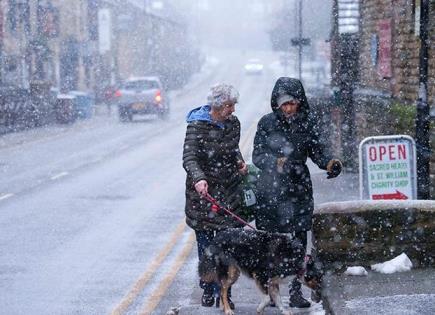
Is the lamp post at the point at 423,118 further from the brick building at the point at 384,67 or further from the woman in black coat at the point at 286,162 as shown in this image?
the woman in black coat at the point at 286,162

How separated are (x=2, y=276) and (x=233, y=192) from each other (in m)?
3.14

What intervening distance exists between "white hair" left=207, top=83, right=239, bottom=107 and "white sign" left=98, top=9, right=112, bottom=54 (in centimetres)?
5173

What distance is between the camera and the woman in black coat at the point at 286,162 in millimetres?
7242

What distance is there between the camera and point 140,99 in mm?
41188

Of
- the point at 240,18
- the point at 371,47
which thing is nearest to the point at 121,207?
the point at 371,47

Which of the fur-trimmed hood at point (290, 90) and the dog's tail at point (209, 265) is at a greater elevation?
the fur-trimmed hood at point (290, 90)

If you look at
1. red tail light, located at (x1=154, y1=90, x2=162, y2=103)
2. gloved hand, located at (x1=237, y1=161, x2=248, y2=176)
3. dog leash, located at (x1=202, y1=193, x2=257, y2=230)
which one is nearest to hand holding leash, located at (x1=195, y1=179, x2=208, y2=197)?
dog leash, located at (x1=202, y1=193, x2=257, y2=230)

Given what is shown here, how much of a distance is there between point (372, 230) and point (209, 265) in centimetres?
174

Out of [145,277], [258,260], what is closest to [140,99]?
[145,277]

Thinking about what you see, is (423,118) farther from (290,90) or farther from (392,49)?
(392,49)

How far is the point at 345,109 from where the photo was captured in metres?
18.2

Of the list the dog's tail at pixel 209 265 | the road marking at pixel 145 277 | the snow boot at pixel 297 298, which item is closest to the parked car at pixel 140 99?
the road marking at pixel 145 277

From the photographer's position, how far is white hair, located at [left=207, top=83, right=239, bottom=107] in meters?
7.09

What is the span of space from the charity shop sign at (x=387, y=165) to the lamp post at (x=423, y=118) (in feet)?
1.35
